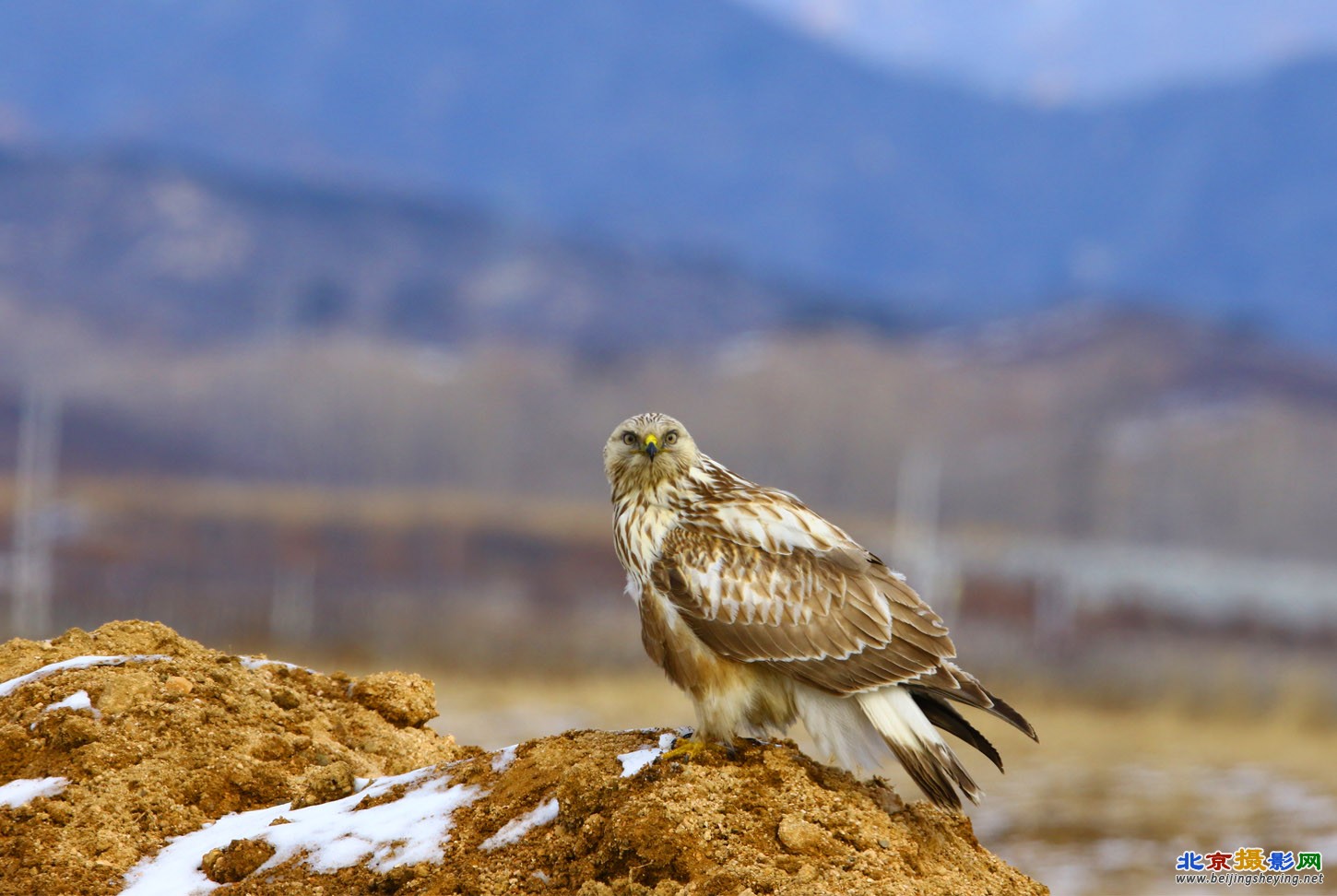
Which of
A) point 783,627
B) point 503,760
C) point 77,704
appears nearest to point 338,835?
point 503,760

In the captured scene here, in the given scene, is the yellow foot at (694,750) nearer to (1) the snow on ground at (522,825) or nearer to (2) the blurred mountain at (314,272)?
(1) the snow on ground at (522,825)

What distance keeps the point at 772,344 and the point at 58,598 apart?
61.9 m

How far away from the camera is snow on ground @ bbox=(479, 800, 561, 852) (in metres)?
6.66

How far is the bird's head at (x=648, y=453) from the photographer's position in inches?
284

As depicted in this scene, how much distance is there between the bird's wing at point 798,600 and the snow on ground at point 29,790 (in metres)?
3.44

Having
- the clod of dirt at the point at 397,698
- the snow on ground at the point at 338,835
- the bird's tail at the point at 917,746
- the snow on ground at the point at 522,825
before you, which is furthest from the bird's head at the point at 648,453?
the clod of dirt at the point at 397,698

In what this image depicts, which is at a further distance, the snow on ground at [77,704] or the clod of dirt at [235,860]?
the snow on ground at [77,704]

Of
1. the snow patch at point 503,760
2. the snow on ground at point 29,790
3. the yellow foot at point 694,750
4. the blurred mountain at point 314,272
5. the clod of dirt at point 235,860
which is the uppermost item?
the blurred mountain at point 314,272

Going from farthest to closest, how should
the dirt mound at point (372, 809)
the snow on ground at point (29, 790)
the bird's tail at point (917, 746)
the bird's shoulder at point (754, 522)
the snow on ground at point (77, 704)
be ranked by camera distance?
1. the snow on ground at point (77, 704)
2. the snow on ground at point (29, 790)
3. the bird's shoulder at point (754, 522)
4. the bird's tail at point (917, 746)
5. the dirt mound at point (372, 809)

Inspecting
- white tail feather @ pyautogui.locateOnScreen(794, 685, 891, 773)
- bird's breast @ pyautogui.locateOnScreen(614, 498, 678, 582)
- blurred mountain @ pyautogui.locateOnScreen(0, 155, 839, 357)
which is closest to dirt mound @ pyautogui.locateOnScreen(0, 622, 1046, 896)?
white tail feather @ pyautogui.locateOnScreen(794, 685, 891, 773)

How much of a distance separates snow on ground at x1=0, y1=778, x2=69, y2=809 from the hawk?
128 inches

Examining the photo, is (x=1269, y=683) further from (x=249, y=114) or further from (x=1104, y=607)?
(x=249, y=114)

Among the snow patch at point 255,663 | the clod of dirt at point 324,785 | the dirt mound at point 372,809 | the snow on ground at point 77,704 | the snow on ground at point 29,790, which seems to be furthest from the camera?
the snow patch at point 255,663

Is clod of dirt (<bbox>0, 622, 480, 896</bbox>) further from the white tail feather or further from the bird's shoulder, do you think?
the white tail feather
